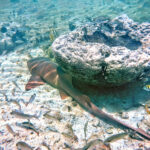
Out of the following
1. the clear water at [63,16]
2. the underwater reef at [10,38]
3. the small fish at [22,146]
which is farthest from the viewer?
the clear water at [63,16]

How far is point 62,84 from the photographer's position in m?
3.93

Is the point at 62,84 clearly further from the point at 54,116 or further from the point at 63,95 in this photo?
the point at 54,116

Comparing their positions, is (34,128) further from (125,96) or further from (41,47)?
(41,47)

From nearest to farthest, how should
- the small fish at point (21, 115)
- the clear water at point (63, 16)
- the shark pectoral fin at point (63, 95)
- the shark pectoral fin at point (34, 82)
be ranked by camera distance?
the small fish at point (21, 115) < the shark pectoral fin at point (63, 95) < the shark pectoral fin at point (34, 82) < the clear water at point (63, 16)

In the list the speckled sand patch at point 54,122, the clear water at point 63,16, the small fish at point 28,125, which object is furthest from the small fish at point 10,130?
the clear water at point 63,16

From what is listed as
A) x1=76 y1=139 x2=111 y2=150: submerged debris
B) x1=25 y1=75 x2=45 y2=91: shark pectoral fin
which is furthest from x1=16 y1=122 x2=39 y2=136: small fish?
x1=25 y1=75 x2=45 y2=91: shark pectoral fin

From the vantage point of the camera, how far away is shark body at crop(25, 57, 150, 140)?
3.00 meters

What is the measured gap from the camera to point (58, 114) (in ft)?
10.7

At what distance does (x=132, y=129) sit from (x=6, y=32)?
10.0 metres

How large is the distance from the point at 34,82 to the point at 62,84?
1.12 m

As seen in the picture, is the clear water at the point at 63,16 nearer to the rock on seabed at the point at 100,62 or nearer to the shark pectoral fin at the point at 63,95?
the shark pectoral fin at the point at 63,95

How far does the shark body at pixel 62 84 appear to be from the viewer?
3.00m

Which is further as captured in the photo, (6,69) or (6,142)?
(6,69)

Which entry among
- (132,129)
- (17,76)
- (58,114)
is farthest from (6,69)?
(132,129)
